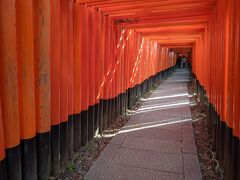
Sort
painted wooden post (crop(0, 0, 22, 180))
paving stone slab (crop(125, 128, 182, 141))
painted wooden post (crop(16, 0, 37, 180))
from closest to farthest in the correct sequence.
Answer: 1. painted wooden post (crop(0, 0, 22, 180))
2. painted wooden post (crop(16, 0, 37, 180))
3. paving stone slab (crop(125, 128, 182, 141))

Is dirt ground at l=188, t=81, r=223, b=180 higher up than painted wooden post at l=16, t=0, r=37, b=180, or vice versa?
painted wooden post at l=16, t=0, r=37, b=180

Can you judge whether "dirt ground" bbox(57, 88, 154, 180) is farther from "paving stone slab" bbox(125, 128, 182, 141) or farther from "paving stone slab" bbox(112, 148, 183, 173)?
"paving stone slab" bbox(125, 128, 182, 141)

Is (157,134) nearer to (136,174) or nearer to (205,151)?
(205,151)

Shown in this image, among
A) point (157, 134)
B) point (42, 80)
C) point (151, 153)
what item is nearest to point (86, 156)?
→ point (151, 153)

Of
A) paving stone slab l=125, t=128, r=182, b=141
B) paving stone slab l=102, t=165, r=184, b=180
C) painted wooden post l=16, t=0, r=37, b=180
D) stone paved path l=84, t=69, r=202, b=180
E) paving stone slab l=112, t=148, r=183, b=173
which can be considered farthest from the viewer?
paving stone slab l=125, t=128, r=182, b=141

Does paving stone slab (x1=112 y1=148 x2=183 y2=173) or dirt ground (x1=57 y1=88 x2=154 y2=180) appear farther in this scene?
paving stone slab (x1=112 y1=148 x2=183 y2=173)

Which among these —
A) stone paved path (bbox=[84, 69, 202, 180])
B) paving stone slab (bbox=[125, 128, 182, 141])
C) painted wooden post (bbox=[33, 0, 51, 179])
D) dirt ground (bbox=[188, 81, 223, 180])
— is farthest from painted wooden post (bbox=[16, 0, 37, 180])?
paving stone slab (bbox=[125, 128, 182, 141])

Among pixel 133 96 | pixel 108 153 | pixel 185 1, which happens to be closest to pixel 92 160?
pixel 108 153

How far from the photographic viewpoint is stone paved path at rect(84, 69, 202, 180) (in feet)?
12.2

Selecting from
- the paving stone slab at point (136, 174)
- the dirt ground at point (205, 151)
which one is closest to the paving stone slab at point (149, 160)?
the paving stone slab at point (136, 174)

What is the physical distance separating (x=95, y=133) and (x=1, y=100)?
3.03 meters

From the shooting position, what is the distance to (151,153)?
14.9 ft

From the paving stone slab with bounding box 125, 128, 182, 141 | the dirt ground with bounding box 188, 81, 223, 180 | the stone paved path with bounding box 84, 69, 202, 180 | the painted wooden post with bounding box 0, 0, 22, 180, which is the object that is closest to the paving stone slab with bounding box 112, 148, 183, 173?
the stone paved path with bounding box 84, 69, 202, 180

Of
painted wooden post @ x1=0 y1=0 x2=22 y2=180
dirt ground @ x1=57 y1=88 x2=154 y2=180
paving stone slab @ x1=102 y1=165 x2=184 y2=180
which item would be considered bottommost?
paving stone slab @ x1=102 y1=165 x2=184 y2=180
